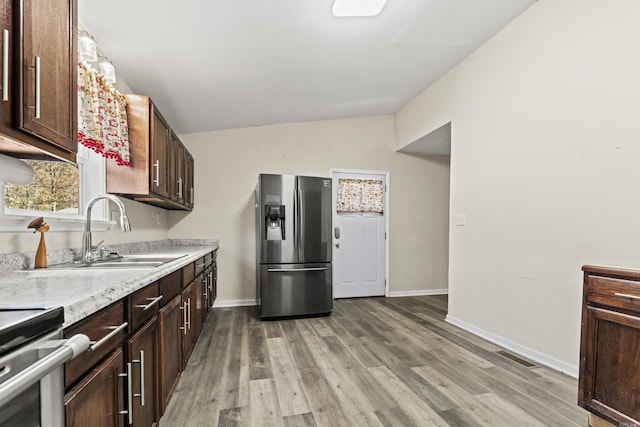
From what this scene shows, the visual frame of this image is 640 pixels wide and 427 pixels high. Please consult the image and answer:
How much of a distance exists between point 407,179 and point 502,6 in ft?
8.68

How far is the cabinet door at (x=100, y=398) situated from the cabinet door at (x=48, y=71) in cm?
82

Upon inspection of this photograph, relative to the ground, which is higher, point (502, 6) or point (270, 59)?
point (502, 6)

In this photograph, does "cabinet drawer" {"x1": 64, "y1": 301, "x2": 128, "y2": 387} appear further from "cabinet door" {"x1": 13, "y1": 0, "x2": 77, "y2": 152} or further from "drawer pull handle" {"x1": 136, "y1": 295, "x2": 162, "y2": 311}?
"cabinet door" {"x1": 13, "y1": 0, "x2": 77, "y2": 152}

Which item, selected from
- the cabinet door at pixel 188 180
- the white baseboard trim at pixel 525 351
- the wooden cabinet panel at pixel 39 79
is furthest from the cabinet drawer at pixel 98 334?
the white baseboard trim at pixel 525 351

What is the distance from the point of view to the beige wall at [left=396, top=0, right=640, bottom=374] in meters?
1.98

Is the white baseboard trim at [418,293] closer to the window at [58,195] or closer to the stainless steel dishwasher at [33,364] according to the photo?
the window at [58,195]

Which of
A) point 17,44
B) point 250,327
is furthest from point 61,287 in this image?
point 250,327

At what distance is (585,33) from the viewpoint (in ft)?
7.11

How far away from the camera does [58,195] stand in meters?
1.92

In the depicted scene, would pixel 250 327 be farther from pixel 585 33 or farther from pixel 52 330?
pixel 585 33

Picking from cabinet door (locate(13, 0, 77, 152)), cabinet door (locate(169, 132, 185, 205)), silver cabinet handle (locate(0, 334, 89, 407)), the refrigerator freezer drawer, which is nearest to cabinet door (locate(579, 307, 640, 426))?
silver cabinet handle (locate(0, 334, 89, 407))

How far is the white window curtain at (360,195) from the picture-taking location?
15.3 ft

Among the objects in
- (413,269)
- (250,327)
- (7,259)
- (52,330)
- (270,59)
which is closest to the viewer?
(52,330)

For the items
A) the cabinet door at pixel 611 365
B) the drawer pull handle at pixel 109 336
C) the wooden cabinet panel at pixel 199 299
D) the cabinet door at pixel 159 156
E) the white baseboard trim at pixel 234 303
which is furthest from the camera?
the white baseboard trim at pixel 234 303
